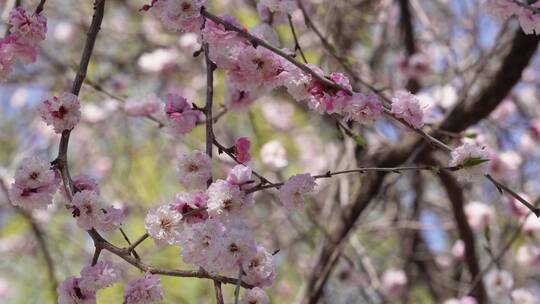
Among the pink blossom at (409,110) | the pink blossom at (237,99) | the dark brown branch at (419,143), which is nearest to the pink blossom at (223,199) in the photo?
the pink blossom at (409,110)

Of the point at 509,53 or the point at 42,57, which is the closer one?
the point at 509,53

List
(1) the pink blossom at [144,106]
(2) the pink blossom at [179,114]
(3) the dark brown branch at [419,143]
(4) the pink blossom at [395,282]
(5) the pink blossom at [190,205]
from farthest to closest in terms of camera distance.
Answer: (4) the pink blossom at [395,282] < (3) the dark brown branch at [419,143] < (1) the pink blossom at [144,106] < (2) the pink blossom at [179,114] < (5) the pink blossom at [190,205]

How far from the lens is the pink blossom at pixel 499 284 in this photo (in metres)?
2.25

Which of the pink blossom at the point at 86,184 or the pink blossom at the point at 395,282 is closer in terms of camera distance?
the pink blossom at the point at 86,184

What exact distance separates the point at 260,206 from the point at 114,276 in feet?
7.91

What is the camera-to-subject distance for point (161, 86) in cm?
344

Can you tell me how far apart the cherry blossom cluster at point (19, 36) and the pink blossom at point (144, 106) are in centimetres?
47

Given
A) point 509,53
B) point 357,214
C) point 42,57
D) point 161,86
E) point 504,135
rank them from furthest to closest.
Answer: point 161,86 < point 42,57 < point 504,135 < point 357,214 < point 509,53

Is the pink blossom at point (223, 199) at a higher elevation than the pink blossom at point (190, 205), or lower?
lower

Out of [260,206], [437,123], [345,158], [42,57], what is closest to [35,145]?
[42,57]

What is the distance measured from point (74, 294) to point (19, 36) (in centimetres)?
46

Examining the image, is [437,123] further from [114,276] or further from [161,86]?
[161,86]

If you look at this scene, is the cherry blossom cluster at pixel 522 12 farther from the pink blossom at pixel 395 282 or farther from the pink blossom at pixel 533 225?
the pink blossom at pixel 395 282

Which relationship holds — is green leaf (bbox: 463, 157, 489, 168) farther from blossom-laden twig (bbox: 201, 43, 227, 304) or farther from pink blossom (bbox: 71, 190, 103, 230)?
pink blossom (bbox: 71, 190, 103, 230)
